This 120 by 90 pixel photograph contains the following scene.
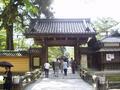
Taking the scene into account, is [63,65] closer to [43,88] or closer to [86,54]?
[86,54]

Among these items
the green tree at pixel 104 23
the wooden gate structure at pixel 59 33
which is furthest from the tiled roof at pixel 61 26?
the green tree at pixel 104 23

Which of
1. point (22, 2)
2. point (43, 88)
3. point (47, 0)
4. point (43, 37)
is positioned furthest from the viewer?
point (47, 0)

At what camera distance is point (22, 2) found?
84.1 ft

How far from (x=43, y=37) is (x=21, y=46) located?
22386 millimetres

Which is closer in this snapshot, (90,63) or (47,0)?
(90,63)

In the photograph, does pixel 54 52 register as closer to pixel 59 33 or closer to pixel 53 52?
pixel 53 52

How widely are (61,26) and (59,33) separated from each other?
369 centimetres

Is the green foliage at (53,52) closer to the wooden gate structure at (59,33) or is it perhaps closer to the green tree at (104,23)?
the green tree at (104,23)

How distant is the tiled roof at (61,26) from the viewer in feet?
120

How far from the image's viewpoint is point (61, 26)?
3978 cm

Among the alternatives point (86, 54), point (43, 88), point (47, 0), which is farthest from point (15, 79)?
point (47, 0)

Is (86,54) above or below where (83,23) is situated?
below

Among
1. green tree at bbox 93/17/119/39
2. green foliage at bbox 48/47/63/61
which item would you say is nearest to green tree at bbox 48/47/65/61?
green foliage at bbox 48/47/63/61

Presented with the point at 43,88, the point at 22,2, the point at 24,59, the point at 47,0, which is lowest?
the point at 43,88
